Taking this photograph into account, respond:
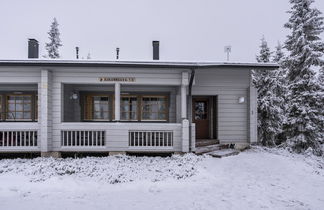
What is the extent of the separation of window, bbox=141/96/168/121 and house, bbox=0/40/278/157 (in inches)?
0.8

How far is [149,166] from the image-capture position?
612cm

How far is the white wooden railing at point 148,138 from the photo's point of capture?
7.25 meters

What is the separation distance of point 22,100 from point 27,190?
5741mm

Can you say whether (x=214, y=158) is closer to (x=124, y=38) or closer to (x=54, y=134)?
(x=54, y=134)

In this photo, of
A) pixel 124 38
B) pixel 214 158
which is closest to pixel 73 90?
pixel 214 158

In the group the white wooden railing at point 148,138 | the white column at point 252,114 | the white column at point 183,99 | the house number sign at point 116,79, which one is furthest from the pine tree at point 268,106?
the house number sign at point 116,79

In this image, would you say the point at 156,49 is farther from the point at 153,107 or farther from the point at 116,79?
the point at 116,79

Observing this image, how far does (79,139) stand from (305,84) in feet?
31.8

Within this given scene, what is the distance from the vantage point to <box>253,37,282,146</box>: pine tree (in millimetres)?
11391

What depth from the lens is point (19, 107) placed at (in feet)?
29.8

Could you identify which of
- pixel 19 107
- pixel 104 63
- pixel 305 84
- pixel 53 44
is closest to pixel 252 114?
pixel 305 84

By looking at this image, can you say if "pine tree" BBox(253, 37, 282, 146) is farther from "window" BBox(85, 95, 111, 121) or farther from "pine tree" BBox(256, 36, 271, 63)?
"window" BBox(85, 95, 111, 121)

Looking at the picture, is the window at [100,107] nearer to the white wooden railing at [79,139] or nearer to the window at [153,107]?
the window at [153,107]

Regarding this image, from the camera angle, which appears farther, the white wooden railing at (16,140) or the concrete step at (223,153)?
the concrete step at (223,153)
